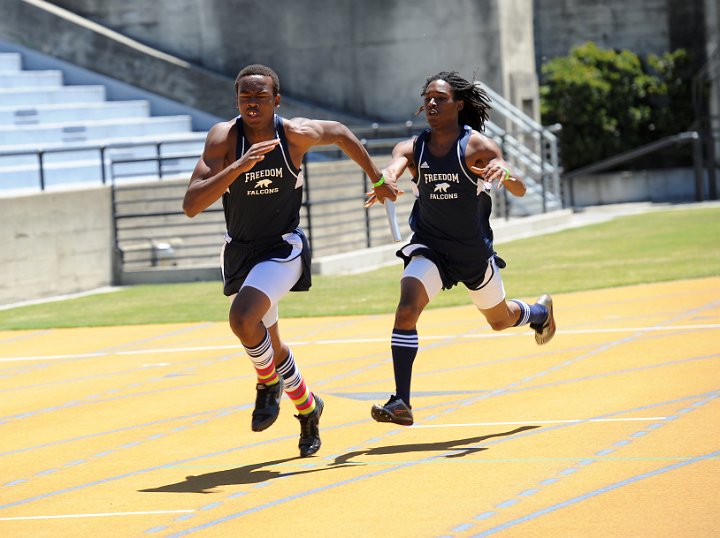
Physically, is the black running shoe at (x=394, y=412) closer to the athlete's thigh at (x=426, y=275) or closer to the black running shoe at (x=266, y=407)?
the black running shoe at (x=266, y=407)

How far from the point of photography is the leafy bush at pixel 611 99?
3350cm

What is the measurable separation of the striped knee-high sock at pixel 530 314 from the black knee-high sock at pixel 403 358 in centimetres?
147

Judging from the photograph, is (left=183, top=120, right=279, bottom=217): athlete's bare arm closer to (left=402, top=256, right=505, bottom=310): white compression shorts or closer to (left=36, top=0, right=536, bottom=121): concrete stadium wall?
(left=402, top=256, right=505, bottom=310): white compression shorts

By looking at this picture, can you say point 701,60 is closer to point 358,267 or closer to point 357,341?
point 358,267

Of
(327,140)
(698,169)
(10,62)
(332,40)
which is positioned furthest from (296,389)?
(698,169)

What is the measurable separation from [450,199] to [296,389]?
1576 millimetres

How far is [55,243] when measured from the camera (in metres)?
19.7

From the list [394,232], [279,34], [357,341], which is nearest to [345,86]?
[279,34]

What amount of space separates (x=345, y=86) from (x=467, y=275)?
2313cm

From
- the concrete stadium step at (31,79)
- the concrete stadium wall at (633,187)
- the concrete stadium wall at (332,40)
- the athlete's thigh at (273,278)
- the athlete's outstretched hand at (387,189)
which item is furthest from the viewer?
the concrete stadium wall at (633,187)

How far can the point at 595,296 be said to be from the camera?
1497cm

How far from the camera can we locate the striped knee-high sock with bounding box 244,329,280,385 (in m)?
7.63

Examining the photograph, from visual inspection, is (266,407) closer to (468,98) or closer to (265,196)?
(265,196)

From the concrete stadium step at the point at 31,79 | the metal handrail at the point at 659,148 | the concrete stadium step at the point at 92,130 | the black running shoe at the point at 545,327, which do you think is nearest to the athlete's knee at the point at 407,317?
the black running shoe at the point at 545,327
